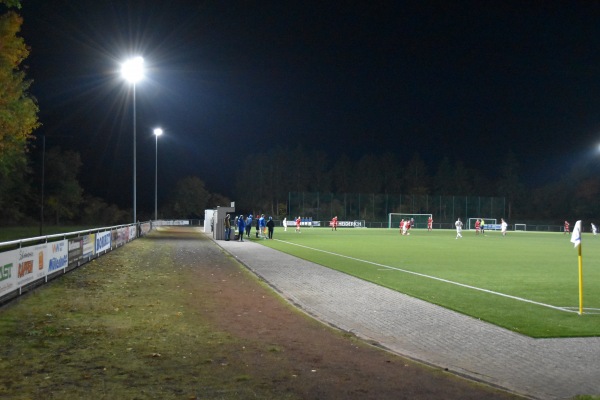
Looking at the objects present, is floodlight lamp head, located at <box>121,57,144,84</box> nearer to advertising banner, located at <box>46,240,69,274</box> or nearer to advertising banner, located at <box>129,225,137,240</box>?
advertising banner, located at <box>129,225,137,240</box>

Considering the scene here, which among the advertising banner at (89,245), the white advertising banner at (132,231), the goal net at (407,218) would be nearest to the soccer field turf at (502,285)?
the advertising banner at (89,245)

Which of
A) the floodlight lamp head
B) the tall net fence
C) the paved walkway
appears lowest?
the paved walkway

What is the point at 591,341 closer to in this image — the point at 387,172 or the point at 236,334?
the point at 236,334

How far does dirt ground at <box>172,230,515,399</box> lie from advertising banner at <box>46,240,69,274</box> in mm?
5722

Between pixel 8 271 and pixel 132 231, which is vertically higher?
pixel 132 231

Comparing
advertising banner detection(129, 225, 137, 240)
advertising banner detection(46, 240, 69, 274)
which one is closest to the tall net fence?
advertising banner detection(129, 225, 137, 240)

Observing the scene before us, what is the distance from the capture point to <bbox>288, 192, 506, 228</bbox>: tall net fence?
96250mm

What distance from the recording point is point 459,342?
8.80 m

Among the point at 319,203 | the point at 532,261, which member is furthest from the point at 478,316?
the point at 319,203

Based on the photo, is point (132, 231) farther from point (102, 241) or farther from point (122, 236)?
point (102, 241)

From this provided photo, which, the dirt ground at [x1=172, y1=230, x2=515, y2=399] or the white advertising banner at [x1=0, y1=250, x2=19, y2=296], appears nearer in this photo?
the dirt ground at [x1=172, y1=230, x2=515, y2=399]

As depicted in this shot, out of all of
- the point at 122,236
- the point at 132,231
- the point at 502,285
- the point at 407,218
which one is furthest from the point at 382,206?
the point at 502,285

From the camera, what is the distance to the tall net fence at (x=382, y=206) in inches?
3789

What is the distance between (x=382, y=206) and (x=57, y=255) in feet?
284
